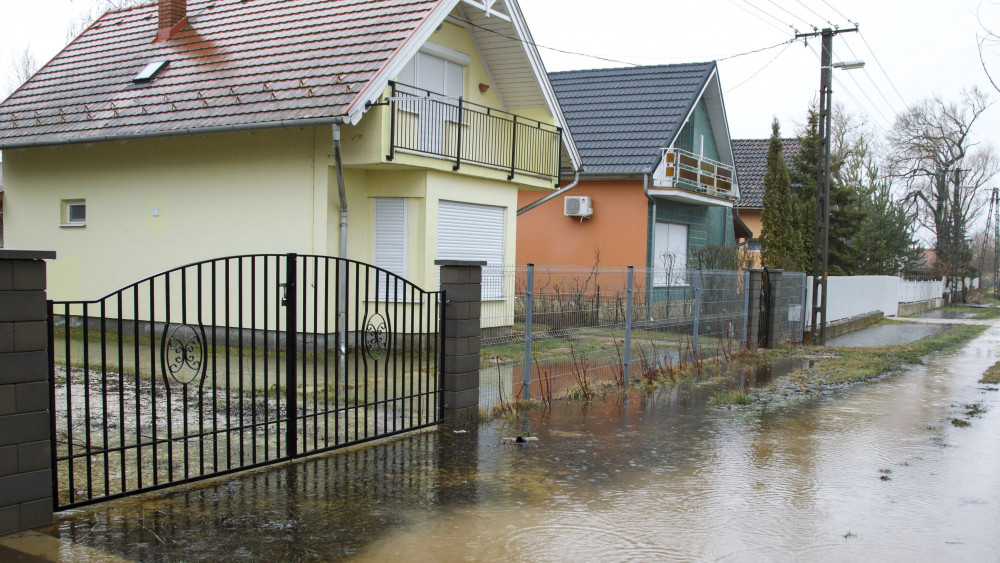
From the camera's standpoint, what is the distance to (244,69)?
1488 cm

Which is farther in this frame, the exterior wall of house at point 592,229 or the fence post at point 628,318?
the exterior wall of house at point 592,229

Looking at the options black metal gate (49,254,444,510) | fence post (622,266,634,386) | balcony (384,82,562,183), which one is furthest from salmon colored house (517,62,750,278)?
black metal gate (49,254,444,510)

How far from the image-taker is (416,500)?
19.5ft

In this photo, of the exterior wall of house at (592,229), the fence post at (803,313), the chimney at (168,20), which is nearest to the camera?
the chimney at (168,20)

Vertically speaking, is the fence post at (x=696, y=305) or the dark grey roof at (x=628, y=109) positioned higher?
the dark grey roof at (x=628, y=109)

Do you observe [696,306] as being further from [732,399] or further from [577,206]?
[577,206]

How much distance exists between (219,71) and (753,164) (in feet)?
82.6

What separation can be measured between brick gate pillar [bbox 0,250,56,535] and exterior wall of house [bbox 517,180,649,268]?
1741 cm

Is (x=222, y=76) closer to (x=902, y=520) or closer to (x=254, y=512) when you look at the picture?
(x=254, y=512)

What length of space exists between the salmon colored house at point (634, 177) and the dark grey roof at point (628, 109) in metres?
0.03

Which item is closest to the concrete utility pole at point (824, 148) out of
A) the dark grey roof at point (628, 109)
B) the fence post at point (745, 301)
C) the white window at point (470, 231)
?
the fence post at point (745, 301)

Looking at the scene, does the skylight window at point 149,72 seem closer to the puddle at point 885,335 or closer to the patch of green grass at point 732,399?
the patch of green grass at point 732,399

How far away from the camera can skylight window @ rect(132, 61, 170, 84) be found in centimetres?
1577

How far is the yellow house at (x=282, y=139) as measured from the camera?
45.2 ft
